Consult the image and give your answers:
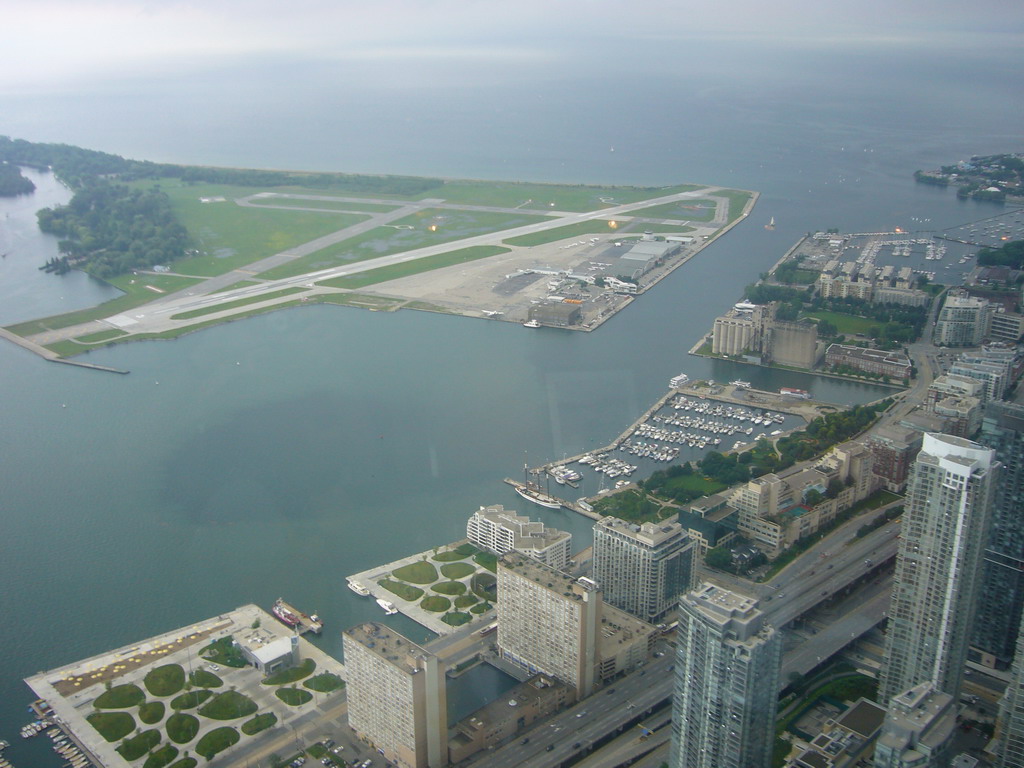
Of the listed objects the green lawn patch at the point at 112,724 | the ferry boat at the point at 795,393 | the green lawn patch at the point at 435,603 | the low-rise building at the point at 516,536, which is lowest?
the green lawn patch at the point at 112,724

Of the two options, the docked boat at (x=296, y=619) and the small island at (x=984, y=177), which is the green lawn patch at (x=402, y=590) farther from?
the small island at (x=984, y=177)

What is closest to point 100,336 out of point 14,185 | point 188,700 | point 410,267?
→ point 410,267

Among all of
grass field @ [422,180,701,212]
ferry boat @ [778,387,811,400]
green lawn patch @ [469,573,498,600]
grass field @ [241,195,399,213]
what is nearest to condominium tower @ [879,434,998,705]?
green lawn patch @ [469,573,498,600]

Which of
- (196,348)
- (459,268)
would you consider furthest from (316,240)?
(196,348)

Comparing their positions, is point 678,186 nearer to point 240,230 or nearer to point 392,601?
point 240,230

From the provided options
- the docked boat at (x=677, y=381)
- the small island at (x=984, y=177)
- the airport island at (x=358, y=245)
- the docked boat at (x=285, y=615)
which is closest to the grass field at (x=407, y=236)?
the airport island at (x=358, y=245)

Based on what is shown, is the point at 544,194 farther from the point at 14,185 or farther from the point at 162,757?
the point at 162,757
